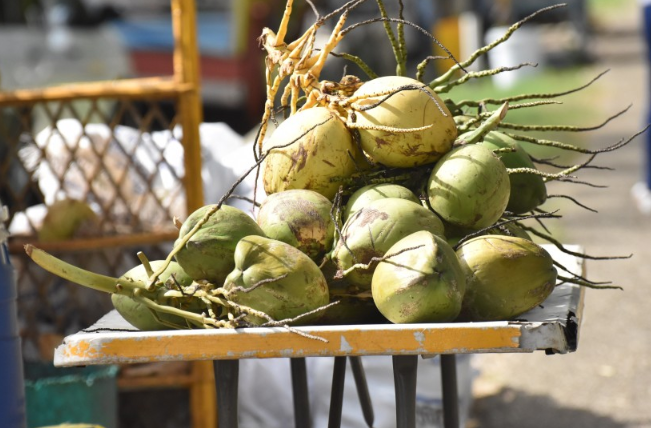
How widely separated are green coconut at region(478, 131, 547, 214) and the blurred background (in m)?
0.44

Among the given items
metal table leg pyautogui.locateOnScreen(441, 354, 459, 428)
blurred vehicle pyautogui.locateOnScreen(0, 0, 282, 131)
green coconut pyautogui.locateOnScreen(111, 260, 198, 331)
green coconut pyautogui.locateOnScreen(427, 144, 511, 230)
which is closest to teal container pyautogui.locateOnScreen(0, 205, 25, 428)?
green coconut pyautogui.locateOnScreen(111, 260, 198, 331)

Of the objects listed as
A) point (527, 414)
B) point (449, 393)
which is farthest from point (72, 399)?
point (527, 414)

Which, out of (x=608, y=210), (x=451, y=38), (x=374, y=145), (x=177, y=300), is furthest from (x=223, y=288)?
(x=451, y=38)

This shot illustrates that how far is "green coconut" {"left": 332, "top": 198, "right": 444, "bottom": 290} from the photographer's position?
192 centimetres

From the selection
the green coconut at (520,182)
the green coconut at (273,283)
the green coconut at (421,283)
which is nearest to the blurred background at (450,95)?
the green coconut at (520,182)

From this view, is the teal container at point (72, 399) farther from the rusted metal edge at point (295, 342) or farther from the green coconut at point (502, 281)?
the green coconut at point (502, 281)

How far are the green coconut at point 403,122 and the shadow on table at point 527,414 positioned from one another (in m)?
2.28

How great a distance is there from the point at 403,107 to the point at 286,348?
24.3 inches

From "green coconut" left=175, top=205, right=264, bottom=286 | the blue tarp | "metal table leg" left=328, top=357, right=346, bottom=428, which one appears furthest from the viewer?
the blue tarp

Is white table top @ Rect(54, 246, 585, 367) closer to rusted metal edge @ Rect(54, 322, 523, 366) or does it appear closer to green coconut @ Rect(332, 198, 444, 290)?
rusted metal edge @ Rect(54, 322, 523, 366)

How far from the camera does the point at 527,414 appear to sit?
4129mm

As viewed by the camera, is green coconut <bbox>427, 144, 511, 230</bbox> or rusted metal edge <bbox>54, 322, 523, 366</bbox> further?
green coconut <bbox>427, 144, 511, 230</bbox>

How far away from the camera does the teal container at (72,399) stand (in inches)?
125

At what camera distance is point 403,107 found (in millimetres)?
2055
